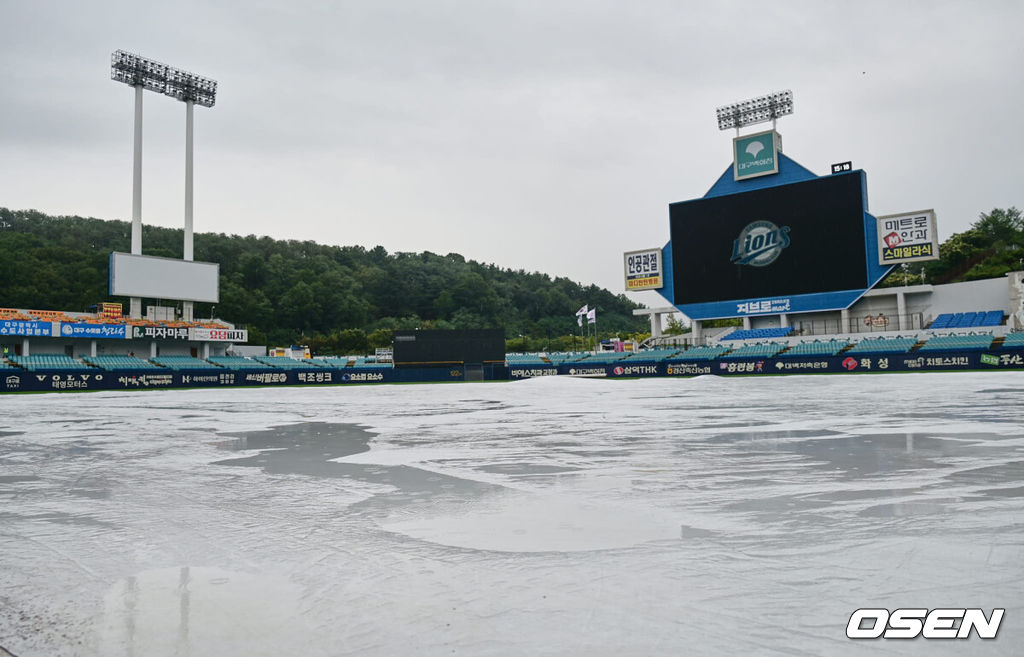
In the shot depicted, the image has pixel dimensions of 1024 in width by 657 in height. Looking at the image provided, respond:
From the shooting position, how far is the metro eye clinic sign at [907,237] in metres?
51.0

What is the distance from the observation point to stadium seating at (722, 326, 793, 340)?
2242 inches

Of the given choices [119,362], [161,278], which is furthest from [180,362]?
[161,278]

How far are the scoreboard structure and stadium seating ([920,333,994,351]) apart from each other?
9.15 metres

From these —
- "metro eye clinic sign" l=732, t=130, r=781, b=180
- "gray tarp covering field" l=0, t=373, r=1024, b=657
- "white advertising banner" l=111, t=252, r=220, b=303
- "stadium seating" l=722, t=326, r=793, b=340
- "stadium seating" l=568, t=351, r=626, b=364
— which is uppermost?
"metro eye clinic sign" l=732, t=130, r=781, b=180

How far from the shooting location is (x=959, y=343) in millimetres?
41906

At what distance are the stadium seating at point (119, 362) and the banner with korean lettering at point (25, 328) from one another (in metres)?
4.05

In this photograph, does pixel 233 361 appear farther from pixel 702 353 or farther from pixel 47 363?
pixel 702 353

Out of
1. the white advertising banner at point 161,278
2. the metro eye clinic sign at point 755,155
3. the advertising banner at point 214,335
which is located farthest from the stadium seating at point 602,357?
the white advertising banner at point 161,278

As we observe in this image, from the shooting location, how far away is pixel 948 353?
4034cm

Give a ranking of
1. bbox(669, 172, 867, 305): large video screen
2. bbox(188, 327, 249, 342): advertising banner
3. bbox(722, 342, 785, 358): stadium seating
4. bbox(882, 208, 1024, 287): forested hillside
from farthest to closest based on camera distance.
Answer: bbox(882, 208, 1024, 287): forested hillside, bbox(188, 327, 249, 342): advertising banner, bbox(669, 172, 867, 305): large video screen, bbox(722, 342, 785, 358): stadium seating

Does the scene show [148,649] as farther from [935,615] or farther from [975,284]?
[975,284]

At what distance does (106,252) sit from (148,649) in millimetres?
110759

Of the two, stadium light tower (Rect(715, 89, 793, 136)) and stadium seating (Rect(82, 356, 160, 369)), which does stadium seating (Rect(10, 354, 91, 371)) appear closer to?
stadium seating (Rect(82, 356, 160, 369))

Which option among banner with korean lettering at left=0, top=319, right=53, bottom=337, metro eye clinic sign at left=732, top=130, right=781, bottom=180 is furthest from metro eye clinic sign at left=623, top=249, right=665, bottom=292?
banner with korean lettering at left=0, top=319, right=53, bottom=337
